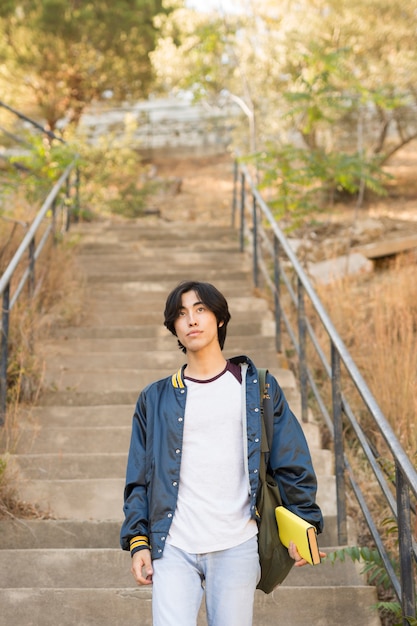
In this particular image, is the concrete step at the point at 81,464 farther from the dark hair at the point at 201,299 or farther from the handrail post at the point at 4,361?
the dark hair at the point at 201,299

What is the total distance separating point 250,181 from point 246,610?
5.26m

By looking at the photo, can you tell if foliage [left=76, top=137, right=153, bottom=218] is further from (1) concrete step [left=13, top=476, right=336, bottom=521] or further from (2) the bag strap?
(2) the bag strap

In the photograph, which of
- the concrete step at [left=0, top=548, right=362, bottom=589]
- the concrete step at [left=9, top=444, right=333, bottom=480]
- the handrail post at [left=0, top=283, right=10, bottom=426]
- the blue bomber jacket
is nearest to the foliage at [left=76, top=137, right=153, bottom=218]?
the handrail post at [left=0, top=283, right=10, bottom=426]

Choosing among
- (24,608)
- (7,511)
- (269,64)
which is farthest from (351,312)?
(269,64)

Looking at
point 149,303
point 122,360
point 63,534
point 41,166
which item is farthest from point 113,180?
point 63,534

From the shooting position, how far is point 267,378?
2402 mm

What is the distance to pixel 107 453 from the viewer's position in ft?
14.6

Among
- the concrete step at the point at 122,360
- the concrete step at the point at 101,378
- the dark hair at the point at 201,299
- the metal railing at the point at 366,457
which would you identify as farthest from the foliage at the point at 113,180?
the dark hair at the point at 201,299

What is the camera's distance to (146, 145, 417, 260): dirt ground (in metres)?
9.98

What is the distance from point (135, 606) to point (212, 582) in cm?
104

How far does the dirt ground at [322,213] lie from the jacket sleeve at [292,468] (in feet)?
15.5

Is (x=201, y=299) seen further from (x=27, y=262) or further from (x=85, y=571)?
(x=27, y=262)

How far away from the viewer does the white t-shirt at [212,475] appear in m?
2.21

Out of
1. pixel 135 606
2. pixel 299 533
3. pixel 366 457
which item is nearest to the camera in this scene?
pixel 299 533
